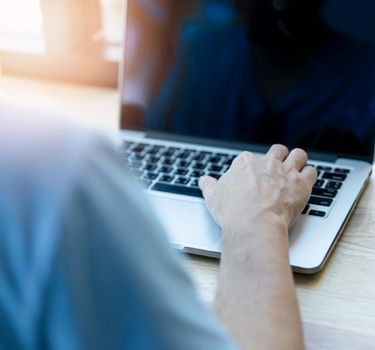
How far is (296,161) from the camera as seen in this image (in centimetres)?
92

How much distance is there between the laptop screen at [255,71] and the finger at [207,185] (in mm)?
171

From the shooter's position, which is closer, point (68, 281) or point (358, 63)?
point (68, 281)

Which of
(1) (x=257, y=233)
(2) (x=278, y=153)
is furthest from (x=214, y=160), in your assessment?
(1) (x=257, y=233)

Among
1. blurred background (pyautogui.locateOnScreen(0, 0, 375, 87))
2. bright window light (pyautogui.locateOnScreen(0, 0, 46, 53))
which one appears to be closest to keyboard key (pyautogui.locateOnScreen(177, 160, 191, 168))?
blurred background (pyautogui.locateOnScreen(0, 0, 375, 87))

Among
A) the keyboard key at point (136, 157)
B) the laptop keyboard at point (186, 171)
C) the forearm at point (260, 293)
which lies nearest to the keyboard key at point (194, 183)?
the laptop keyboard at point (186, 171)

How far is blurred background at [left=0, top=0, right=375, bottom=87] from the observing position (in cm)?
138

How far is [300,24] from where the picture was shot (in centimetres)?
102

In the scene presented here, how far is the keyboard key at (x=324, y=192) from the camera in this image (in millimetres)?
907

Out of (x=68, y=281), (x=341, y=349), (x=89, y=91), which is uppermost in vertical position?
(x=68, y=281)

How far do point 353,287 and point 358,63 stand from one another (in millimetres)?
364

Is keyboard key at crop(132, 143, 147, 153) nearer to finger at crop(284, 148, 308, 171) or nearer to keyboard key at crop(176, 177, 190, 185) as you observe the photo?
keyboard key at crop(176, 177, 190, 185)

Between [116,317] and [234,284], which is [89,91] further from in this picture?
[116,317]

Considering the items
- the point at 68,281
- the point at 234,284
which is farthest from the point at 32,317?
the point at 234,284

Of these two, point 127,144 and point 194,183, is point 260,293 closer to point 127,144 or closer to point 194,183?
point 194,183
